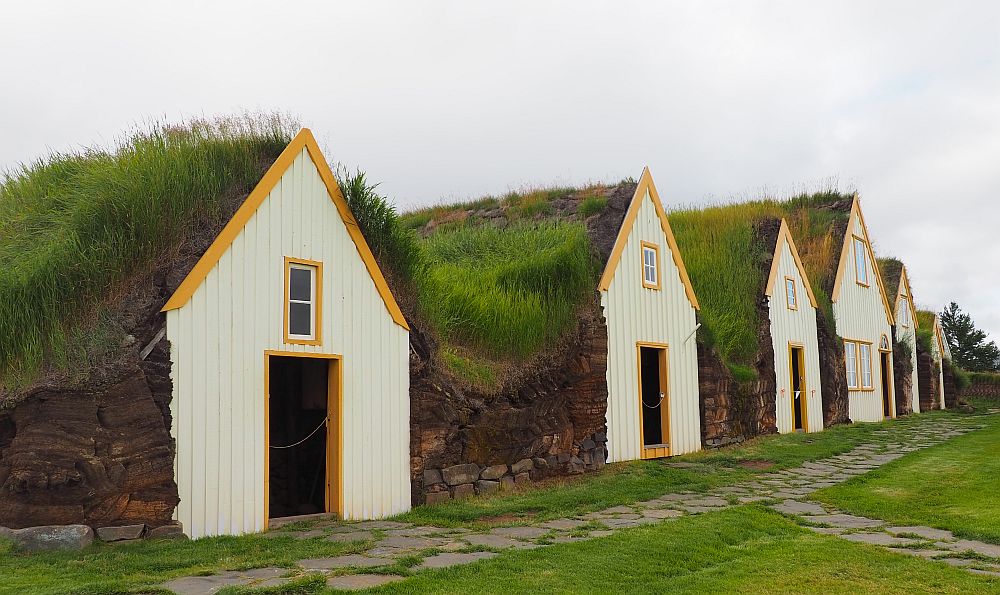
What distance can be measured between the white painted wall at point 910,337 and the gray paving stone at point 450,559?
28123 mm

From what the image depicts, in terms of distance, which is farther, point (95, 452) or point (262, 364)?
point (262, 364)

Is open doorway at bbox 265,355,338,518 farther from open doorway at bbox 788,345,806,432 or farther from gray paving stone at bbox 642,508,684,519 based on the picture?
open doorway at bbox 788,345,806,432

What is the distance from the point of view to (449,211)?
24.0 m

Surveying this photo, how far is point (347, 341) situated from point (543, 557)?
4115 mm

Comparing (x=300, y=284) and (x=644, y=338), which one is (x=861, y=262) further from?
(x=300, y=284)

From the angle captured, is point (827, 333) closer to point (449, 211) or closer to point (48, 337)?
point (449, 211)

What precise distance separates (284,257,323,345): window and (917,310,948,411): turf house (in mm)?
30623

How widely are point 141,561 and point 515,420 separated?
6560 millimetres

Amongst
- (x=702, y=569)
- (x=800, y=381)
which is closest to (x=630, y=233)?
(x=800, y=381)

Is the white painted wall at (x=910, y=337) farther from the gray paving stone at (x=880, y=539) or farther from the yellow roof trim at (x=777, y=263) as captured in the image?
the gray paving stone at (x=880, y=539)

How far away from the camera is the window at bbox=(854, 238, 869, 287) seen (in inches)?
1129

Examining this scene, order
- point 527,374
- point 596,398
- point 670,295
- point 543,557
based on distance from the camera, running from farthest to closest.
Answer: point 670,295 → point 596,398 → point 527,374 → point 543,557

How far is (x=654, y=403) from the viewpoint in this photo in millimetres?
A: 18750

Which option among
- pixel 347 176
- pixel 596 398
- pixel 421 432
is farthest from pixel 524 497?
pixel 347 176
